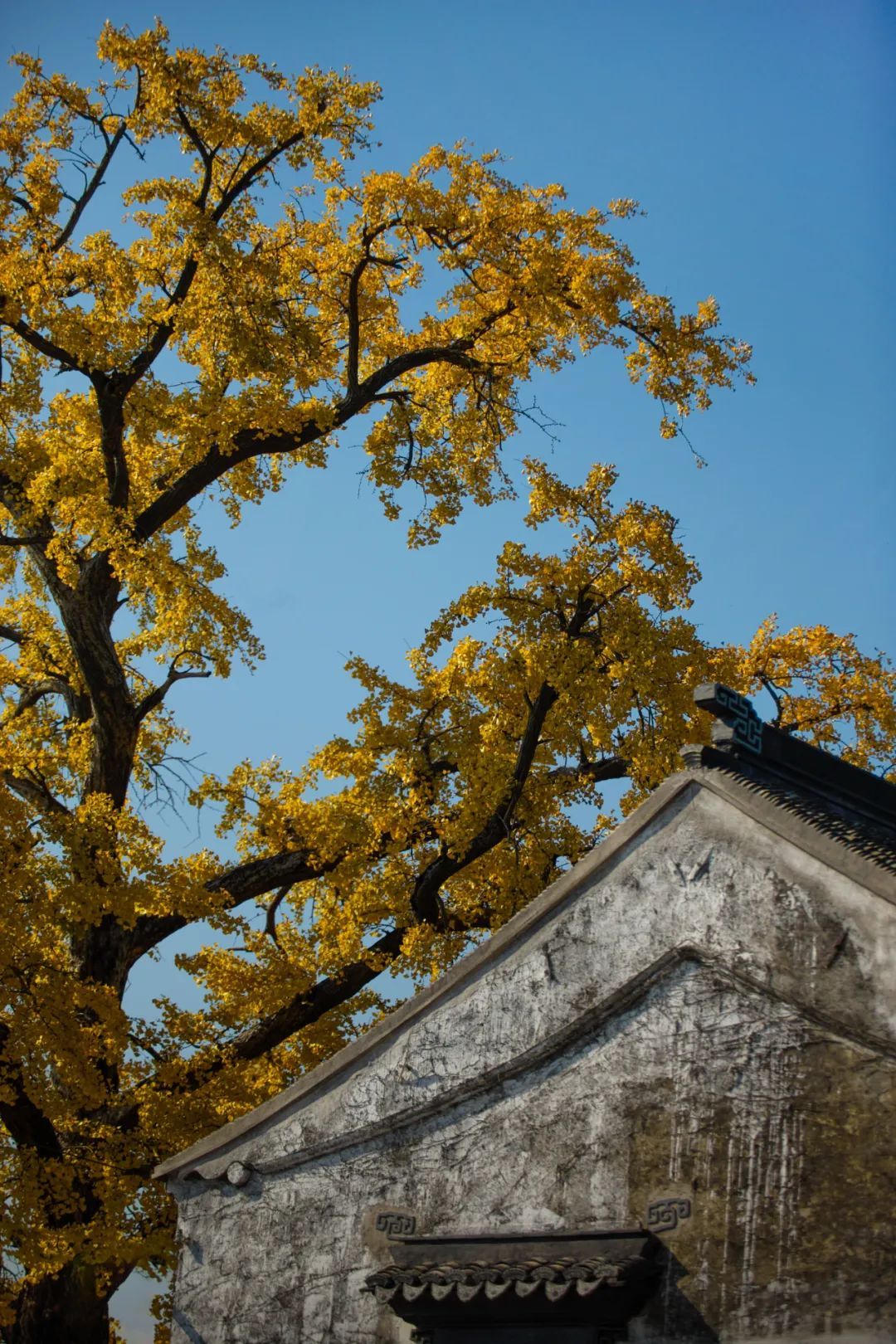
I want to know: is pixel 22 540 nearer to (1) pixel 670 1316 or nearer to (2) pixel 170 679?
(2) pixel 170 679

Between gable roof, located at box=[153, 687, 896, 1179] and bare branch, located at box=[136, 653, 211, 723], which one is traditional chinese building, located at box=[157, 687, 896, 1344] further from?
bare branch, located at box=[136, 653, 211, 723]

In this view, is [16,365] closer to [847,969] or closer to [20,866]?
[20,866]

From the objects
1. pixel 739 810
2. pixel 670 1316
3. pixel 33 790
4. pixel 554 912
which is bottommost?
pixel 670 1316

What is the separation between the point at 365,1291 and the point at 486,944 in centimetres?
223

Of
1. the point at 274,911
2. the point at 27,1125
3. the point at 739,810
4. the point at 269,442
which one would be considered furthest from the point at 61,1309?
the point at 739,810

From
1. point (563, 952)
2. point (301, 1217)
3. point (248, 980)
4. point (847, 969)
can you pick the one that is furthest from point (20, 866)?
point (847, 969)

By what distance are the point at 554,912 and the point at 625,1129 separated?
1429 mm

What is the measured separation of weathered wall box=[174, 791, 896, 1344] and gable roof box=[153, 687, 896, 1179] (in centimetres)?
8

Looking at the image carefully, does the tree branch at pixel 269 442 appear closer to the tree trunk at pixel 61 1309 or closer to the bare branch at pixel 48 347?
the bare branch at pixel 48 347

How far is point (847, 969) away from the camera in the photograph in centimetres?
809

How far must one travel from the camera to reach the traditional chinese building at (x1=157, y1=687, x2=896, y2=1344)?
7.91 metres

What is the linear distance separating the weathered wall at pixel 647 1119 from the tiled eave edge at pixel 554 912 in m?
0.05

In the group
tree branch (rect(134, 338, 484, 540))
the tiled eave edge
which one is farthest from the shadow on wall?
tree branch (rect(134, 338, 484, 540))

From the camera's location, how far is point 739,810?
8.79 m
